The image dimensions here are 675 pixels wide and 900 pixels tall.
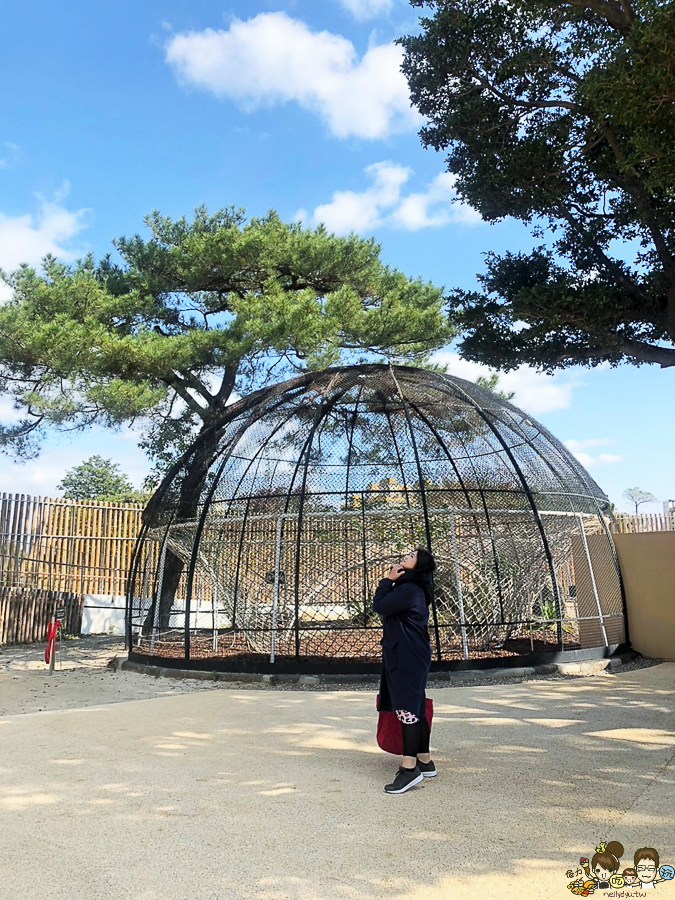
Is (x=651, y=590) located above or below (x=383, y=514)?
below

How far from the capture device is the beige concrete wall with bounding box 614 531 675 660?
28.9 ft

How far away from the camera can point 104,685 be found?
27.1 feet

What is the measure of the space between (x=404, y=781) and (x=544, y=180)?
7170mm

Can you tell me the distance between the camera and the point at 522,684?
730 centimetres

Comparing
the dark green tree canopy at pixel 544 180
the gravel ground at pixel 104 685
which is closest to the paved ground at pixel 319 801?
the gravel ground at pixel 104 685

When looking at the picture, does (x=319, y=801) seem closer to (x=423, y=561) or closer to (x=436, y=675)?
(x=423, y=561)

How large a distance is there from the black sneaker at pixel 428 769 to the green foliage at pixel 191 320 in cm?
864

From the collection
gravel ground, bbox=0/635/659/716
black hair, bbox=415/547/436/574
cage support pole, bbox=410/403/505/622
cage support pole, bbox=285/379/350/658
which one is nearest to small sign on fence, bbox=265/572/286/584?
cage support pole, bbox=285/379/350/658

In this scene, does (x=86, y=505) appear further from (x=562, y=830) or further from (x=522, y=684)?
(x=562, y=830)

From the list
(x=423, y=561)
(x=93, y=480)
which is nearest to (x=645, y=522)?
(x=423, y=561)

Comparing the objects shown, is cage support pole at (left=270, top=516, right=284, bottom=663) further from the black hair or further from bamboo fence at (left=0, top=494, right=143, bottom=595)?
bamboo fence at (left=0, top=494, right=143, bottom=595)

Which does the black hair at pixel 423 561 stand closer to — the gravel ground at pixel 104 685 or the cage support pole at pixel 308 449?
the gravel ground at pixel 104 685

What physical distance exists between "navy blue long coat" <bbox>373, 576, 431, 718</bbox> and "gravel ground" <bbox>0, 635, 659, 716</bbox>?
3443 millimetres

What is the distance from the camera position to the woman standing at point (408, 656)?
392 cm
